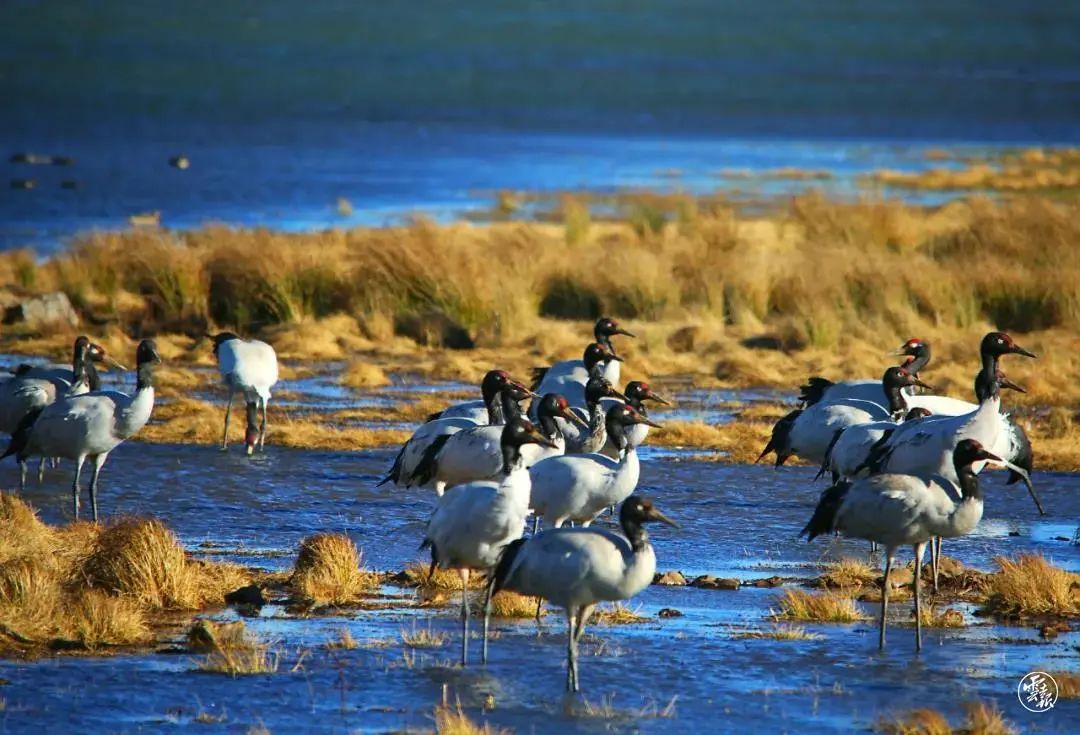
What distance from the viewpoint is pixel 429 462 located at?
45.5 feet

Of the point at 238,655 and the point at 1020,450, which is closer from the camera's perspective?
the point at 238,655

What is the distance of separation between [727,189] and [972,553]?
39580 millimetres

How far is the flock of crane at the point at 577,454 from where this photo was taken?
1032 centimetres

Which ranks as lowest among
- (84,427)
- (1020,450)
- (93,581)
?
(93,581)

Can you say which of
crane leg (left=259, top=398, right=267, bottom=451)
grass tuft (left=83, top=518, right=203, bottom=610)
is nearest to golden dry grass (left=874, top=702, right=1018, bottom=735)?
grass tuft (left=83, top=518, right=203, bottom=610)

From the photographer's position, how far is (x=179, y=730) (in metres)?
9.38

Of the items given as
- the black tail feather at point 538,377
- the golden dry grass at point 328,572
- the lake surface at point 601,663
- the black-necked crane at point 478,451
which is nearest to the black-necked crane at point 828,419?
the lake surface at point 601,663

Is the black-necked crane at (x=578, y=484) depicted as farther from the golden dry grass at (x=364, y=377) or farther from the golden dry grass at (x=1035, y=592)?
the golden dry grass at (x=364, y=377)

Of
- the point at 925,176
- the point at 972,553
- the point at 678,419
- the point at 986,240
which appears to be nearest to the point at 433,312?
the point at 678,419

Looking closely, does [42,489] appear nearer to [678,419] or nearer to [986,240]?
[678,419]

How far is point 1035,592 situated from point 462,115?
9540 cm

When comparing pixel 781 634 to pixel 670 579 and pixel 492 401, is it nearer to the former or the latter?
pixel 670 579

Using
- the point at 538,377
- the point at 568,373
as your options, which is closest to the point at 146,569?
the point at 568,373

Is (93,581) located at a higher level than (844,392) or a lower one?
lower
